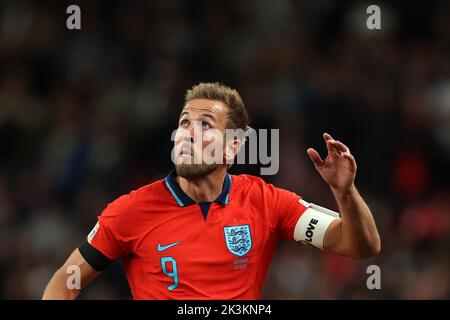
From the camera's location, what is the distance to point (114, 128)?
32.9 feet

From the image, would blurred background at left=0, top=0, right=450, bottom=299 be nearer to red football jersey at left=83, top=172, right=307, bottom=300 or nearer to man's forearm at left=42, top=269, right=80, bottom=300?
red football jersey at left=83, top=172, right=307, bottom=300

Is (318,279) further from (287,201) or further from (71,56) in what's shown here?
(71,56)

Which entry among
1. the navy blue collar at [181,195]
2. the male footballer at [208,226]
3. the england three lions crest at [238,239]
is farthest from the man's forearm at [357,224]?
the navy blue collar at [181,195]

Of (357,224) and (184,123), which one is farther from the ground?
(184,123)

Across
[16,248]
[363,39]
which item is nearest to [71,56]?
[16,248]

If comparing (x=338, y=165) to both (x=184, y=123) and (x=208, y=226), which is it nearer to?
(x=208, y=226)

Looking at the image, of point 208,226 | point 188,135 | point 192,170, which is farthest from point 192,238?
point 188,135

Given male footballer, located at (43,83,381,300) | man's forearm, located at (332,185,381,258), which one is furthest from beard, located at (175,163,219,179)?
man's forearm, located at (332,185,381,258)

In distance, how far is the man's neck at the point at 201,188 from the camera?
498cm

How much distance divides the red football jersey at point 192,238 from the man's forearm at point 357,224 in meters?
0.37

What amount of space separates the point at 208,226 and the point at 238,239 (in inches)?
7.1

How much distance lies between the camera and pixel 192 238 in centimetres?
482

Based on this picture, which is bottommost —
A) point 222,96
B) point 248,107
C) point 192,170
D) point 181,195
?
point 181,195

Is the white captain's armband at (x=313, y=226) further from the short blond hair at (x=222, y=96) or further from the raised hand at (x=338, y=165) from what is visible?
the short blond hair at (x=222, y=96)
